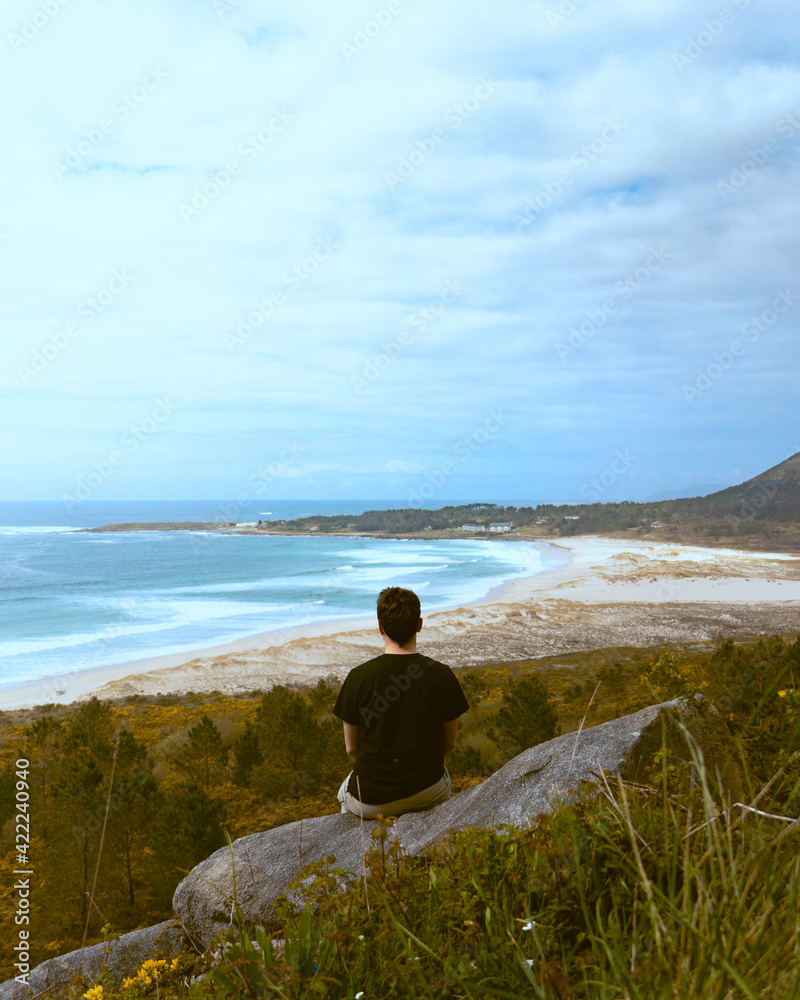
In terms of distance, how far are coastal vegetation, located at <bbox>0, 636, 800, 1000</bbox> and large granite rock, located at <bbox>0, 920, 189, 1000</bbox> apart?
1.16 ft

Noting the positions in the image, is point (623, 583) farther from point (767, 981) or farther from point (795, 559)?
point (767, 981)

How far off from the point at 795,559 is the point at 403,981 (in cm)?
7606

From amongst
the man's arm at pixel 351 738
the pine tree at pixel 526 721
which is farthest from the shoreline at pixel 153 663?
the man's arm at pixel 351 738

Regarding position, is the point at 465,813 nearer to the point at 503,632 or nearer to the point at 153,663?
the point at 153,663

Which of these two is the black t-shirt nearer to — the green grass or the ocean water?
the green grass

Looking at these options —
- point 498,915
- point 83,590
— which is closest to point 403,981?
point 498,915

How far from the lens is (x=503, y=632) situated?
101 feet

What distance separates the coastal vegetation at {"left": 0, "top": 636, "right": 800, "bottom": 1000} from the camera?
1.52m

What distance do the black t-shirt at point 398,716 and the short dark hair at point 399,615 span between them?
0.42 feet

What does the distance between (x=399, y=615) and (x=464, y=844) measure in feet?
5.17

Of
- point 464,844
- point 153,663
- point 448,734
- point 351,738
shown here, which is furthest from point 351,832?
point 153,663

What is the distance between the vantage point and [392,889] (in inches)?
77.2

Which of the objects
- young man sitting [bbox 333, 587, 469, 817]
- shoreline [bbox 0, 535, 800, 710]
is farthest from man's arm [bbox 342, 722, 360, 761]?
shoreline [bbox 0, 535, 800, 710]

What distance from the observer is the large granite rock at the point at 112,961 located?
14.5 feet
